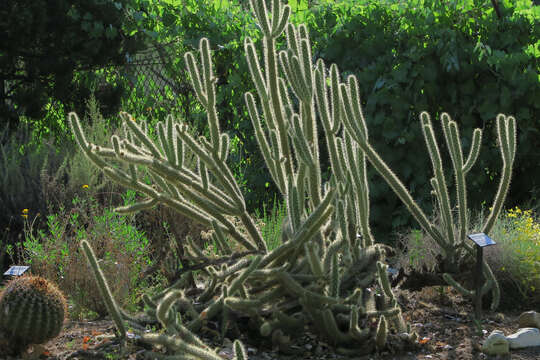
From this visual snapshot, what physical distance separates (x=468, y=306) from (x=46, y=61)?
4.41m

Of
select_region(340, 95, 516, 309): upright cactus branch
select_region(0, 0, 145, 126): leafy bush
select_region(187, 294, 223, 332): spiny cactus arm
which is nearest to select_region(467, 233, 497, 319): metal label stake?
Answer: select_region(340, 95, 516, 309): upright cactus branch

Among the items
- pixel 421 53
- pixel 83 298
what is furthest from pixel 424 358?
pixel 421 53

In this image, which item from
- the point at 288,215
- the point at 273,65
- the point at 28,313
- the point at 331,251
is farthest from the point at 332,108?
the point at 28,313

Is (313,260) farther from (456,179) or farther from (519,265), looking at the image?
(519,265)

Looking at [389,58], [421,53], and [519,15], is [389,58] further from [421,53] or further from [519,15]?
[519,15]

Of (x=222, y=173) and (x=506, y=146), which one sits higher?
(x=506, y=146)

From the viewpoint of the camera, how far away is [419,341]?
2.98 meters

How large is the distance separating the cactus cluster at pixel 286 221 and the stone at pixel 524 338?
451 millimetres

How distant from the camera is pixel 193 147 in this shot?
9.52 ft

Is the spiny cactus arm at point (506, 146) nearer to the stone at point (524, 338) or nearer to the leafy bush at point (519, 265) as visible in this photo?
the leafy bush at point (519, 265)

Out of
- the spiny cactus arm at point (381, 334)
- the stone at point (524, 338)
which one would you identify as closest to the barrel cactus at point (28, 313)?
the spiny cactus arm at point (381, 334)

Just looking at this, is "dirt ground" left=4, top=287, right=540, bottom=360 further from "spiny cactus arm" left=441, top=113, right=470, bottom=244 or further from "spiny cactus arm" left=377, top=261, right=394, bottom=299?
"spiny cactus arm" left=441, top=113, right=470, bottom=244

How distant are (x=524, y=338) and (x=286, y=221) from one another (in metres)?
1.15

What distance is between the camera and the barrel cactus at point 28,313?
271cm
